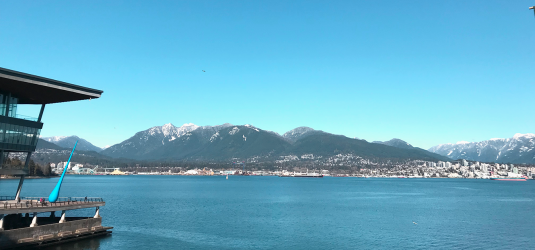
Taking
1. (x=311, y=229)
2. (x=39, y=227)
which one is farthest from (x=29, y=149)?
(x=311, y=229)

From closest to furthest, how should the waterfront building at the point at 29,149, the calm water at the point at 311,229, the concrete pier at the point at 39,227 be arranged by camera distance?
the concrete pier at the point at 39,227, the waterfront building at the point at 29,149, the calm water at the point at 311,229

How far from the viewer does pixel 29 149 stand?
5697 cm

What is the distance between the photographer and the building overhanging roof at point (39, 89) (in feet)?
163

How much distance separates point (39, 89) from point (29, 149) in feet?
31.2

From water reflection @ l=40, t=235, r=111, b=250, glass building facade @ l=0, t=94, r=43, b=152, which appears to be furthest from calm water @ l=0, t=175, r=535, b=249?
glass building facade @ l=0, t=94, r=43, b=152

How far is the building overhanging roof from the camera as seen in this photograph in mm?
49572

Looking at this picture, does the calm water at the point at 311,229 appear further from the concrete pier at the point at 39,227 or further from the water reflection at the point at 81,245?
the concrete pier at the point at 39,227

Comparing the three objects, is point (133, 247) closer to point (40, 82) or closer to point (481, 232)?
point (40, 82)

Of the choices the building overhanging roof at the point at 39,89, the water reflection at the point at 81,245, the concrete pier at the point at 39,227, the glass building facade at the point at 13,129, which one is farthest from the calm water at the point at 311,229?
the building overhanging roof at the point at 39,89

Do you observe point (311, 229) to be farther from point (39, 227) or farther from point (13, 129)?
point (13, 129)

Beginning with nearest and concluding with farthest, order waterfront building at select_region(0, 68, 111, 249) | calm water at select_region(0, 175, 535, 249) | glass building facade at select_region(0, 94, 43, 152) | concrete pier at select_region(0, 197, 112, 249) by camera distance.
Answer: concrete pier at select_region(0, 197, 112, 249), waterfront building at select_region(0, 68, 111, 249), glass building facade at select_region(0, 94, 43, 152), calm water at select_region(0, 175, 535, 249)

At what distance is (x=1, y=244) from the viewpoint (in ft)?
145

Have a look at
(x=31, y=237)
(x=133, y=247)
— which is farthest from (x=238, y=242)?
(x=31, y=237)

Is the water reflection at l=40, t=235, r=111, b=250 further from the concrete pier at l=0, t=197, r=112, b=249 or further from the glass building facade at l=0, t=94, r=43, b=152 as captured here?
the glass building facade at l=0, t=94, r=43, b=152
